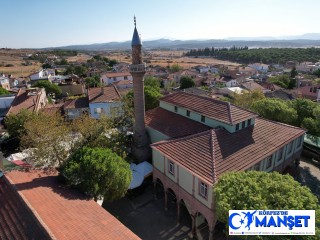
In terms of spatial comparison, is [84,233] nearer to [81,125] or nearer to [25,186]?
[25,186]

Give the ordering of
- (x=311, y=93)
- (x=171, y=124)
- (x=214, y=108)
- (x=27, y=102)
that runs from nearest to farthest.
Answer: (x=214, y=108)
(x=171, y=124)
(x=27, y=102)
(x=311, y=93)

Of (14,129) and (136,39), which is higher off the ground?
(136,39)

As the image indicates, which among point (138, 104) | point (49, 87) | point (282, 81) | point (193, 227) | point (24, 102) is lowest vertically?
point (193, 227)

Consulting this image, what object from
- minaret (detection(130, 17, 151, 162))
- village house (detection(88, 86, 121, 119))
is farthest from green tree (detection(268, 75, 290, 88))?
minaret (detection(130, 17, 151, 162))

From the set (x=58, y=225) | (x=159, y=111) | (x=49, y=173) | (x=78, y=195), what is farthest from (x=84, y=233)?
(x=159, y=111)

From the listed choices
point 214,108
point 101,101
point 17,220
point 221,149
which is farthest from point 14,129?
point 221,149

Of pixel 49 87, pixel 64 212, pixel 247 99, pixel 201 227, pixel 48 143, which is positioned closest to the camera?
pixel 64 212

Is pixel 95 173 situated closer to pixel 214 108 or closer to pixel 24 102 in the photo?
pixel 214 108
